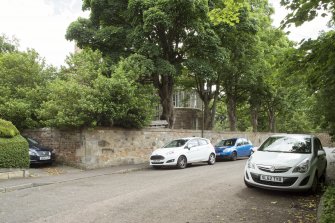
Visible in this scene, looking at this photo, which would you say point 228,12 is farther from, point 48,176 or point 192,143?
point 192,143

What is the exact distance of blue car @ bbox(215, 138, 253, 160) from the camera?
71.6 ft

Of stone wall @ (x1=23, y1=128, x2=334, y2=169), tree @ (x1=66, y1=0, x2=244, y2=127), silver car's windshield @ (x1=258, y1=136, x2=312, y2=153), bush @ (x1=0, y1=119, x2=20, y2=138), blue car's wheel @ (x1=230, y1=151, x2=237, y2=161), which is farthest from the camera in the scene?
blue car's wheel @ (x1=230, y1=151, x2=237, y2=161)

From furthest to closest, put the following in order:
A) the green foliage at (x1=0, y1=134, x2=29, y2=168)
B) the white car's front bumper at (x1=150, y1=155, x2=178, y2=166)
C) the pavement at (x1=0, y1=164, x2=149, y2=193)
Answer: the white car's front bumper at (x1=150, y1=155, x2=178, y2=166) < the green foliage at (x1=0, y1=134, x2=29, y2=168) < the pavement at (x1=0, y1=164, x2=149, y2=193)

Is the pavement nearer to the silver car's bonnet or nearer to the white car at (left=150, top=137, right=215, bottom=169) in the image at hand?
the white car at (left=150, top=137, right=215, bottom=169)

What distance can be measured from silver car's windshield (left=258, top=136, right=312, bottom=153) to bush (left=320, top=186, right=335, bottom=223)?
1839mm

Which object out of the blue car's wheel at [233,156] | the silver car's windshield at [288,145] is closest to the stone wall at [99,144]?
the blue car's wheel at [233,156]

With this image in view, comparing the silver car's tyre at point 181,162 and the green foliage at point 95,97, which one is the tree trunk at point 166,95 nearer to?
the green foliage at point 95,97

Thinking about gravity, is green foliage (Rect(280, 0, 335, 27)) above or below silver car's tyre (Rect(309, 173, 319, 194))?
above

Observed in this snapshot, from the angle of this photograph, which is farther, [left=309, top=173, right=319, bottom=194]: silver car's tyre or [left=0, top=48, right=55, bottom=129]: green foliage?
[left=0, top=48, right=55, bottom=129]: green foliage

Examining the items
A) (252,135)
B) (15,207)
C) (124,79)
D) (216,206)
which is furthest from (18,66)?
(252,135)

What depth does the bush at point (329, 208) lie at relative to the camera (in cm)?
575

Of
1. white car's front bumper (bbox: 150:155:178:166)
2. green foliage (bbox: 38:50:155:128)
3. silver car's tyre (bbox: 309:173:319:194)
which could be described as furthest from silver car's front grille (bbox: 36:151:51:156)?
silver car's tyre (bbox: 309:173:319:194)

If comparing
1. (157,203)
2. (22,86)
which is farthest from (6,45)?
(157,203)

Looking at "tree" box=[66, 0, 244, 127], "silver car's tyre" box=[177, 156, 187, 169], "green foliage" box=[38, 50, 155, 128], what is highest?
"tree" box=[66, 0, 244, 127]
